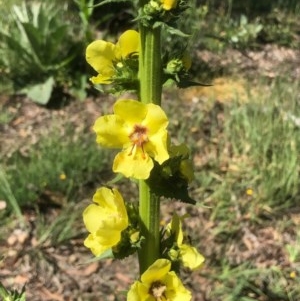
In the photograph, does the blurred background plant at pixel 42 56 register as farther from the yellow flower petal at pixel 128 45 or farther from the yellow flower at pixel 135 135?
the yellow flower at pixel 135 135

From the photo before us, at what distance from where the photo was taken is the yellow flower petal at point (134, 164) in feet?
5.74

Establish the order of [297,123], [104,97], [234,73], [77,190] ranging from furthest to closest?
1. [234,73]
2. [104,97]
3. [297,123]
4. [77,190]

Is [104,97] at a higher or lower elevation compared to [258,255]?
higher

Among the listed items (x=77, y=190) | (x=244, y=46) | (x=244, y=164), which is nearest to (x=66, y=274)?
(x=77, y=190)

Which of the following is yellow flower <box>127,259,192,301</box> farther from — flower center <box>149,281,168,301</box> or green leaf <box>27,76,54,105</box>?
green leaf <box>27,76,54,105</box>

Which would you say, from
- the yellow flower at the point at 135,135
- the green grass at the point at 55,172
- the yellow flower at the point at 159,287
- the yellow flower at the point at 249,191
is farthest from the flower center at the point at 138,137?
the yellow flower at the point at 249,191

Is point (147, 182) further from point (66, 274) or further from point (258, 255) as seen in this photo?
point (258, 255)

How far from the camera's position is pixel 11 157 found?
4230 mm

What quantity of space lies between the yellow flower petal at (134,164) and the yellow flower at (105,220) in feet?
0.49

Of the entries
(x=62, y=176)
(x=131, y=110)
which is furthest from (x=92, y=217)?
(x=62, y=176)

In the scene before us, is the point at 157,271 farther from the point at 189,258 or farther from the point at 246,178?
the point at 246,178

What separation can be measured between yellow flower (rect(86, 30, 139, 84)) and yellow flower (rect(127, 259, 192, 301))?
59 centimetres

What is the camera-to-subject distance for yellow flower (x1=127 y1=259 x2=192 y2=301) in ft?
6.26

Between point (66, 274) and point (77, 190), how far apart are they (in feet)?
2.04
